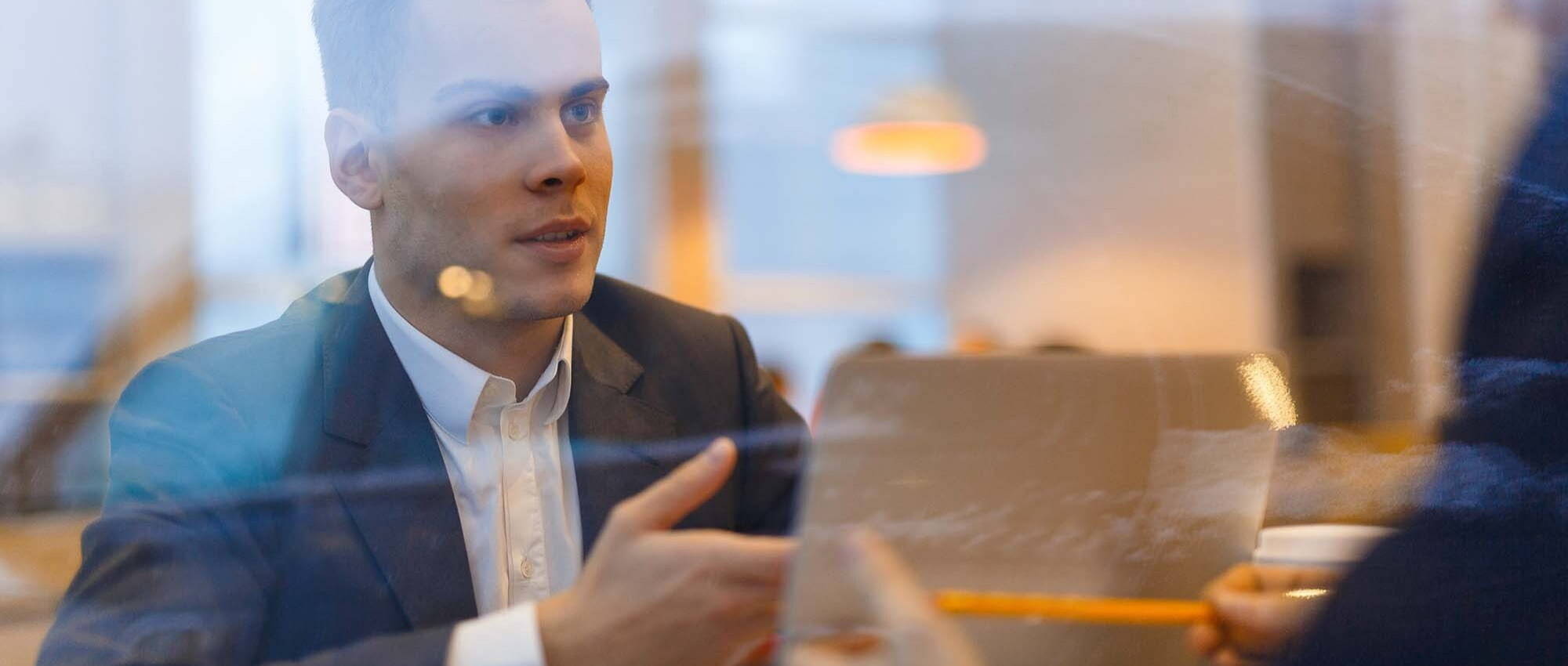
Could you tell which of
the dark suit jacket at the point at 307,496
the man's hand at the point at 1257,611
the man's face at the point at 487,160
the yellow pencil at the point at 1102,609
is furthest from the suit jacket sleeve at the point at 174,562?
the man's hand at the point at 1257,611

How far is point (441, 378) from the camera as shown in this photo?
0.50 metres

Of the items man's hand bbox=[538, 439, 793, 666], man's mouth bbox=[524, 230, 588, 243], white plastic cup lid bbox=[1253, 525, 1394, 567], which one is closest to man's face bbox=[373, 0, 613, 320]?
man's mouth bbox=[524, 230, 588, 243]

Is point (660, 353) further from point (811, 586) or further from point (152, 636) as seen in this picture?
point (152, 636)

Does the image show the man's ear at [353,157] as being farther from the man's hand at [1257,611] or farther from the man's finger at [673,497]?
the man's hand at [1257,611]

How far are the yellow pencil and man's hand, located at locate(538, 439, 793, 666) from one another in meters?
0.11

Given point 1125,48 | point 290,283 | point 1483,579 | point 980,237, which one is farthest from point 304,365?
point 1483,579

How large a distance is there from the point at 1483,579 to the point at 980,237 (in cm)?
31

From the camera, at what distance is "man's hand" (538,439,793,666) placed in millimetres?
478

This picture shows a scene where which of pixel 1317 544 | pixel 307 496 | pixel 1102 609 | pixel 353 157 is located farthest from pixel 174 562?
pixel 1317 544

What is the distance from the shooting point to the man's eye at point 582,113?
0.50m

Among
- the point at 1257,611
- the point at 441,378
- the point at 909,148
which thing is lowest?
the point at 1257,611

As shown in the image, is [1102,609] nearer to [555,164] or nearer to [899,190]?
[899,190]

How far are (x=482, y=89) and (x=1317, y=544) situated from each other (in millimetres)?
457

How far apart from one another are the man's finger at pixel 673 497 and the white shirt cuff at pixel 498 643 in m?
0.06
